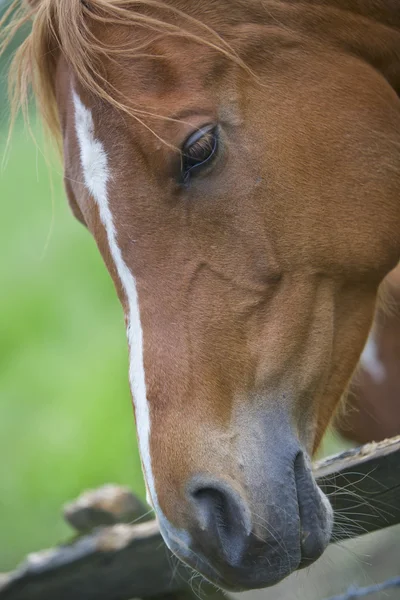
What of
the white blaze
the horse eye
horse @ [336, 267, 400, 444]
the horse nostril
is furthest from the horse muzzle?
the white blaze

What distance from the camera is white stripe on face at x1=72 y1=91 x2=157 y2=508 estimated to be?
1781 millimetres

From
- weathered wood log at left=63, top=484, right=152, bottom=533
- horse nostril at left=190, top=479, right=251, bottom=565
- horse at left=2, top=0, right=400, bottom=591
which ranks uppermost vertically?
horse at left=2, top=0, right=400, bottom=591

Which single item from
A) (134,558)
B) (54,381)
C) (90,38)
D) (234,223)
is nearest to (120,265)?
(234,223)

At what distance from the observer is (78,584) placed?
6.78 feet

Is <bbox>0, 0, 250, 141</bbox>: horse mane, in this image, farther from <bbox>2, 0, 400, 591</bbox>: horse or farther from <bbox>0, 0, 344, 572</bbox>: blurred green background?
<bbox>0, 0, 344, 572</bbox>: blurred green background

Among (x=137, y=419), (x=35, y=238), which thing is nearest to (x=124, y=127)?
(x=137, y=419)

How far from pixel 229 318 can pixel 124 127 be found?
517mm

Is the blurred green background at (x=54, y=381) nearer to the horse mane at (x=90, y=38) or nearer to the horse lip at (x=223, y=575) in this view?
the horse mane at (x=90, y=38)

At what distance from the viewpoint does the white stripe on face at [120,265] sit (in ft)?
5.84

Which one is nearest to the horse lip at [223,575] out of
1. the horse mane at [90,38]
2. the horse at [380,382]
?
the horse mane at [90,38]

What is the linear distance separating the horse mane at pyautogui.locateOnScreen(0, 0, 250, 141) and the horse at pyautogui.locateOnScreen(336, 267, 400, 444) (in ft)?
4.05

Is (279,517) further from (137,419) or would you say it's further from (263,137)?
(263,137)

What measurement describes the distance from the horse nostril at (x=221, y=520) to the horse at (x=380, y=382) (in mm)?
1288

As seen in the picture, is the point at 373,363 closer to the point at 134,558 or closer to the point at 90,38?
the point at 134,558
